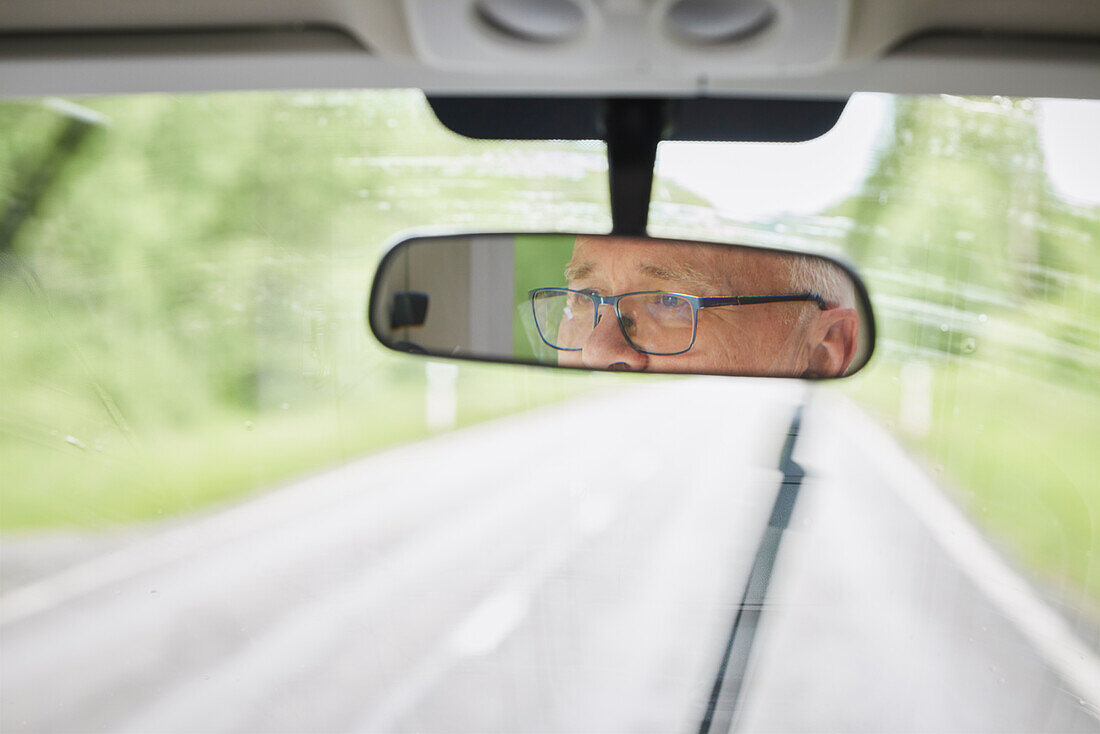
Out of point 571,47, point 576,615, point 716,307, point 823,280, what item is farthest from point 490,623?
point 571,47

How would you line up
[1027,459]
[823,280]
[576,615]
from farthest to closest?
1. [576,615]
2. [1027,459]
3. [823,280]

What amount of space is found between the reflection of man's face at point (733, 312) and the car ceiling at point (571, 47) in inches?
23.2

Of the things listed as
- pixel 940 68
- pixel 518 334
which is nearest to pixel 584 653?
pixel 518 334

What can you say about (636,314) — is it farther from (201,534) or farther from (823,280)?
(201,534)

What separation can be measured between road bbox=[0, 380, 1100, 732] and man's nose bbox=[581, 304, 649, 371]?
4.74ft

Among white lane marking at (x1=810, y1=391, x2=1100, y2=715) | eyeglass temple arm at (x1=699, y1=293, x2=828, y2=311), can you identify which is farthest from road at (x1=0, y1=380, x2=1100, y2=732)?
eyeglass temple arm at (x1=699, y1=293, x2=828, y2=311)

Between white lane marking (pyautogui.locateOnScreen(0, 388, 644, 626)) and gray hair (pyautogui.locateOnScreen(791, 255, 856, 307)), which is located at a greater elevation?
gray hair (pyautogui.locateOnScreen(791, 255, 856, 307))

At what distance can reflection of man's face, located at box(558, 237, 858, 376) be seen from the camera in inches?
80.3

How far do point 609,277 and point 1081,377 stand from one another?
7.96ft

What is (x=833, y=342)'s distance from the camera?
207cm

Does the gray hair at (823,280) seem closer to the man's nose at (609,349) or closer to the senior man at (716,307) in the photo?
the senior man at (716,307)

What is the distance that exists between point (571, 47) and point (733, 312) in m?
0.96

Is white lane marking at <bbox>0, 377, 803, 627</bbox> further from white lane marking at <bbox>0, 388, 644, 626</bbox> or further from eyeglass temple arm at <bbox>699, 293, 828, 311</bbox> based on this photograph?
Result: eyeglass temple arm at <bbox>699, 293, 828, 311</bbox>

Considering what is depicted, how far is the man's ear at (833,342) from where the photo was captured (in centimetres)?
204
